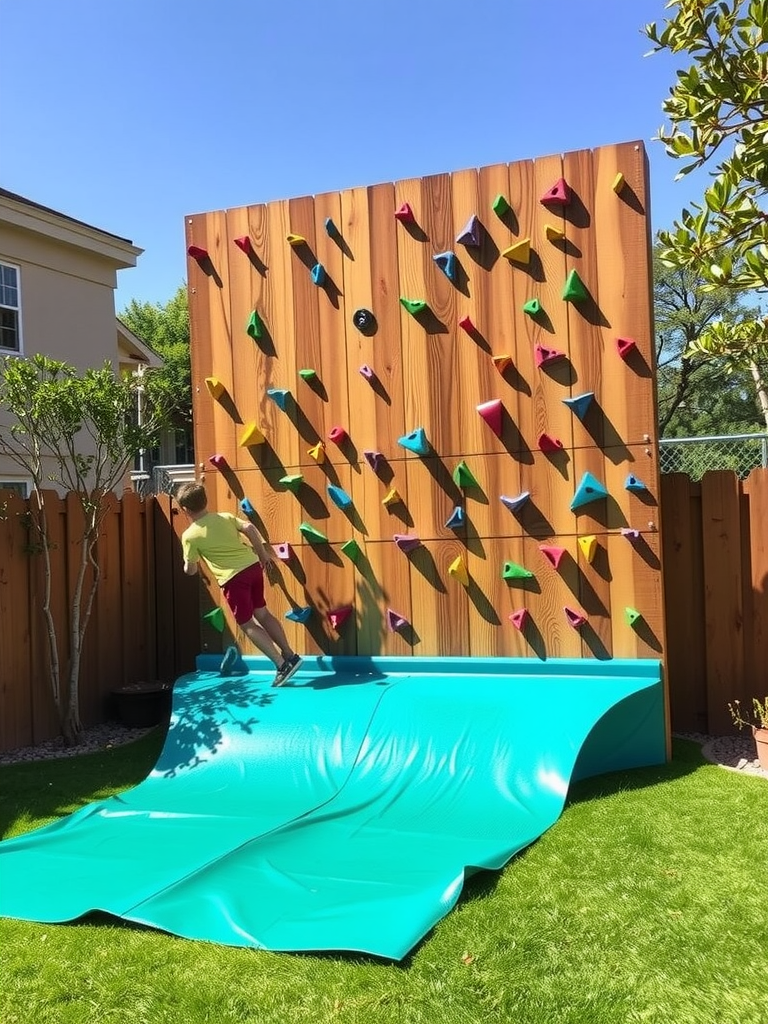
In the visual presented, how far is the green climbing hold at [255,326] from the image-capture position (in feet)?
20.5

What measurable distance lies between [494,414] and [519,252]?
1.10 meters

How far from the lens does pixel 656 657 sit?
5.21 meters

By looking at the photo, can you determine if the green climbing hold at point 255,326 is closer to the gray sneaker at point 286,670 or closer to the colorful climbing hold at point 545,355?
the colorful climbing hold at point 545,355

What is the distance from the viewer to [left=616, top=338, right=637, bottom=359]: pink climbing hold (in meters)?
5.21

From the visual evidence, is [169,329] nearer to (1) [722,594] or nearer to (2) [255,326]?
(2) [255,326]

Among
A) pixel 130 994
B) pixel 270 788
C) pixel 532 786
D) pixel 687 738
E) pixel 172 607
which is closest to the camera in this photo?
pixel 130 994

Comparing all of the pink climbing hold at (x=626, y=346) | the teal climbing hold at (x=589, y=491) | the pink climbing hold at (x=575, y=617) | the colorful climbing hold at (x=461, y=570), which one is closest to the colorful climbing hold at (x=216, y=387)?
the colorful climbing hold at (x=461, y=570)

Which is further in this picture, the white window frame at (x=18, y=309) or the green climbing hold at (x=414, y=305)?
the white window frame at (x=18, y=309)

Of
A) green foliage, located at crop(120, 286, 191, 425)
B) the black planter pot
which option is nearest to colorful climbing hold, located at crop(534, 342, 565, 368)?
the black planter pot

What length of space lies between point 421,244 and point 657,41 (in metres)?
2.29

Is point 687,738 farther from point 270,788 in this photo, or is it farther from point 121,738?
point 121,738

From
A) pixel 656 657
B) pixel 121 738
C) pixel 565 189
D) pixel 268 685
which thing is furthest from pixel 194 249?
pixel 656 657

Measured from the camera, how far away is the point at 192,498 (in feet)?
19.4

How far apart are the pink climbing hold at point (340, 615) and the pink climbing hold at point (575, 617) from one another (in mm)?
1601
